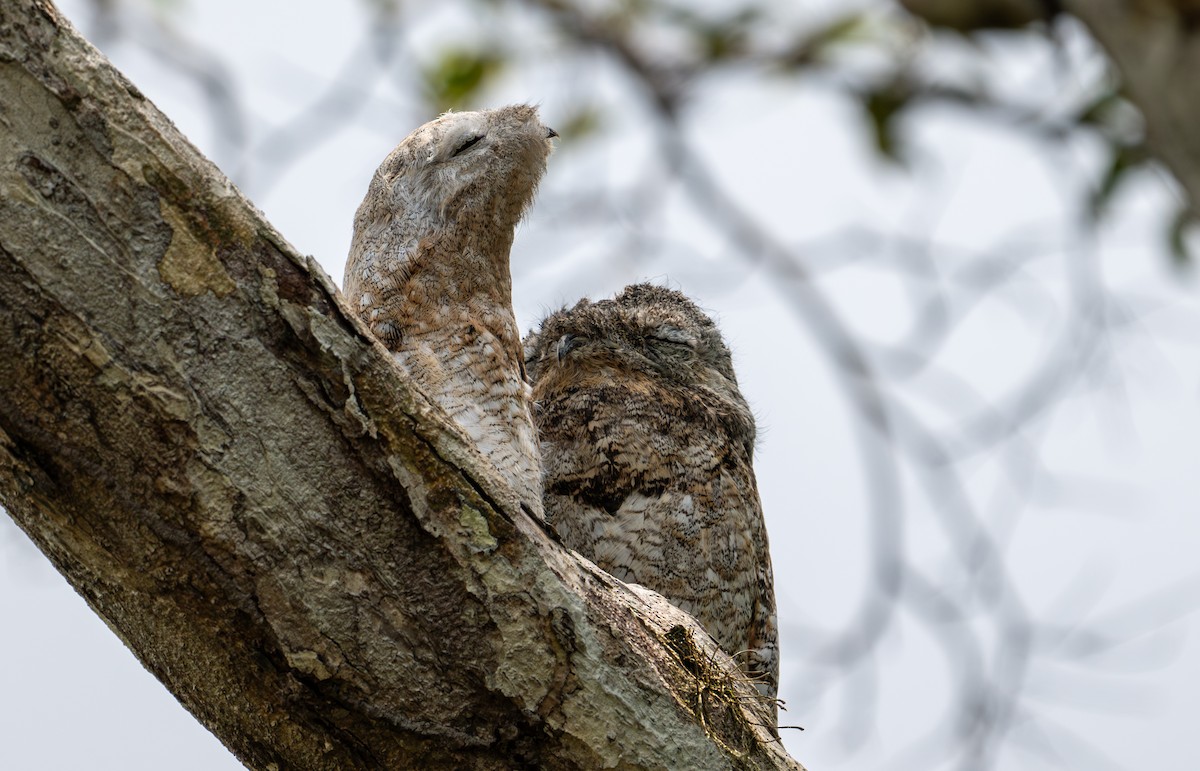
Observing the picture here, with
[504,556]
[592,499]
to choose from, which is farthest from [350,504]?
[592,499]

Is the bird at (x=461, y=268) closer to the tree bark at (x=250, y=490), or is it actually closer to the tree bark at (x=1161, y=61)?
the tree bark at (x=250, y=490)

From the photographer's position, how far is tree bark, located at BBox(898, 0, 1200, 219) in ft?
4.59

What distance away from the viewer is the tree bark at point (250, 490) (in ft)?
6.72

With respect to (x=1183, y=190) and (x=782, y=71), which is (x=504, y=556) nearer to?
(x=1183, y=190)

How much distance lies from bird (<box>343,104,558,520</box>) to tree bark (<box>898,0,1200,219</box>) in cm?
177

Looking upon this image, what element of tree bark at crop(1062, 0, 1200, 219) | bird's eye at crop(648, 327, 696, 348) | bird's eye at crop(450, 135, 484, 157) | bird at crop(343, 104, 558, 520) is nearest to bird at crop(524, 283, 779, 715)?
bird's eye at crop(648, 327, 696, 348)

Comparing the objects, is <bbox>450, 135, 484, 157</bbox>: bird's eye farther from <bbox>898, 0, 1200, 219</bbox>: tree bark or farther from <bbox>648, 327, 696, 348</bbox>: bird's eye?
<bbox>898, 0, 1200, 219</bbox>: tree bark

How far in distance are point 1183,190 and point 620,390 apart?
2355 millimetres

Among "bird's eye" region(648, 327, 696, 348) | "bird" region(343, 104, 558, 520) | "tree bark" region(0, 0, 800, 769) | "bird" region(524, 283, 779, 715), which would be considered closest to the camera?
"tree bark" region(0, 0, 800, 769)

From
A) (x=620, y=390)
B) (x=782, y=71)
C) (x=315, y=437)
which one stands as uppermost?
(x=782, y=71)

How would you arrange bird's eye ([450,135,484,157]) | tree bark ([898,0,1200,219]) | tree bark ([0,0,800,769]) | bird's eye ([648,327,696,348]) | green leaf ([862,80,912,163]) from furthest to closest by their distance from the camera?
1. bird's eye ([648,327,696,348])
2. bird's eye ([450,135,484,157])
3. green leaf ([862,80,912,163])
4. tree bark ([0,0,800,769])
5. tree bark ([898,0,1200,219])

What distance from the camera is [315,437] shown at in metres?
2.21

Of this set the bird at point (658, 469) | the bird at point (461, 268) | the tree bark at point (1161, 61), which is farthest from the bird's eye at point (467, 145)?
the tree bark at point (1161, 61)

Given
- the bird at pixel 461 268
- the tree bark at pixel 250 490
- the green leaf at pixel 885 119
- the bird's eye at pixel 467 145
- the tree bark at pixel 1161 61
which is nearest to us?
the tree bark at pixel 1161 61
